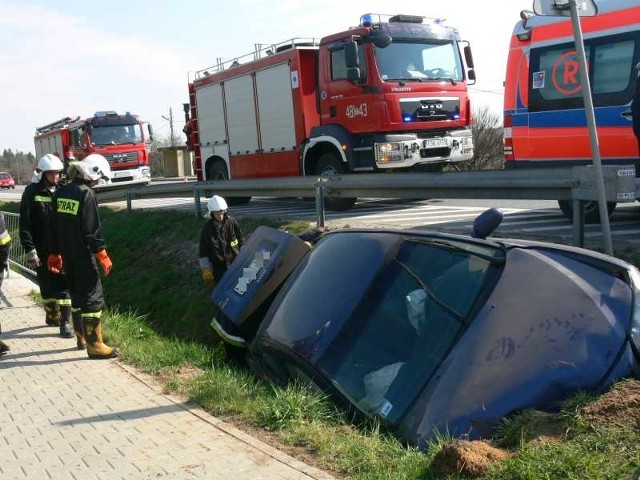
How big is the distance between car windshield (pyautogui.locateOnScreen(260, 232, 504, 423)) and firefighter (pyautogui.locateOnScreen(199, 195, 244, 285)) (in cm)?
414

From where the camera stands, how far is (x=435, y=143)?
39.2ft

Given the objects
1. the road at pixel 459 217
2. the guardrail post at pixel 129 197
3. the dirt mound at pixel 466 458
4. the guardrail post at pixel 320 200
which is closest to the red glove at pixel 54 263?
the guardrail post at pixel 320 200

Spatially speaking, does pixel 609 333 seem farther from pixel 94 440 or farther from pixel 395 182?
pixel 395 182

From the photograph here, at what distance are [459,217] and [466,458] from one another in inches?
303

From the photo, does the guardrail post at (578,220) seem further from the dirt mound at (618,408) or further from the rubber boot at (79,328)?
the rubber boot at (79,328)

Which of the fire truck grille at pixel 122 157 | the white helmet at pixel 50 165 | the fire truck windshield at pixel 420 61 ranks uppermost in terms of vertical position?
the fire truck windshield at pixel 420 61

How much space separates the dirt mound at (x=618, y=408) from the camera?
119 inches

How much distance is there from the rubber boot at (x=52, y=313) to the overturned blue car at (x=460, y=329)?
444 cm

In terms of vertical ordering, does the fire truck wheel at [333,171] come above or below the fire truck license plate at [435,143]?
below

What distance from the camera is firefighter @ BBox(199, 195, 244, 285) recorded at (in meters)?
8.08

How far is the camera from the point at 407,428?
3309 mm

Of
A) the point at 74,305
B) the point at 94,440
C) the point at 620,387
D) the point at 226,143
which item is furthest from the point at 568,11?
the point at 226,143

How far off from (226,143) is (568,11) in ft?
38.9

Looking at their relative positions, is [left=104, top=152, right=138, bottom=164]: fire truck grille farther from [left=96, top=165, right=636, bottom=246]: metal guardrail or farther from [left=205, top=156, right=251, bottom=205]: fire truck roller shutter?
[left=96, top=165, right=636, bottom=246]: metal guardrail
